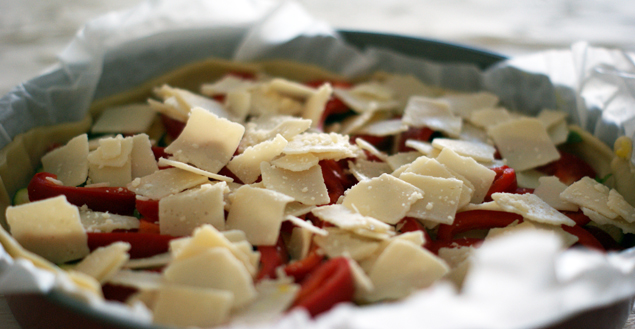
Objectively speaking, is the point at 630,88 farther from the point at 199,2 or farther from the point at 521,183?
the point at 199,2

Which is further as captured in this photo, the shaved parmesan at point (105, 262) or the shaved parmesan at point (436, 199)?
the shaved parmesan at point (436, 199)

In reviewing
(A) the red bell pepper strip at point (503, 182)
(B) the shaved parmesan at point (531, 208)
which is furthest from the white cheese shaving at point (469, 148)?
(B) the shaved parmesan at point (531, 208)

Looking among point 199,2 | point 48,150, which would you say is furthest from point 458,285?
point 199,2

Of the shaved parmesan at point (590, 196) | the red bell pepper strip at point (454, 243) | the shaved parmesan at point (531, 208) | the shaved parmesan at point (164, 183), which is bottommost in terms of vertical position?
the red bell pepper strip at point (454, 243)

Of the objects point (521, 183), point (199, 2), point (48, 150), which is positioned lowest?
point (521, 183)

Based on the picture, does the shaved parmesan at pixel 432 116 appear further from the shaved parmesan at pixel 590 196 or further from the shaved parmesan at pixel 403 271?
the shaved parmesan at pixel 403 271

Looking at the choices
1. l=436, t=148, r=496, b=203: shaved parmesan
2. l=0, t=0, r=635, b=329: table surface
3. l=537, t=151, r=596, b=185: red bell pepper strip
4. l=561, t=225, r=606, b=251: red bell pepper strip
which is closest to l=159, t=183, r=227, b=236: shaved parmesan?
l=436, t=148, r=496, b=203: shaved parmesan
